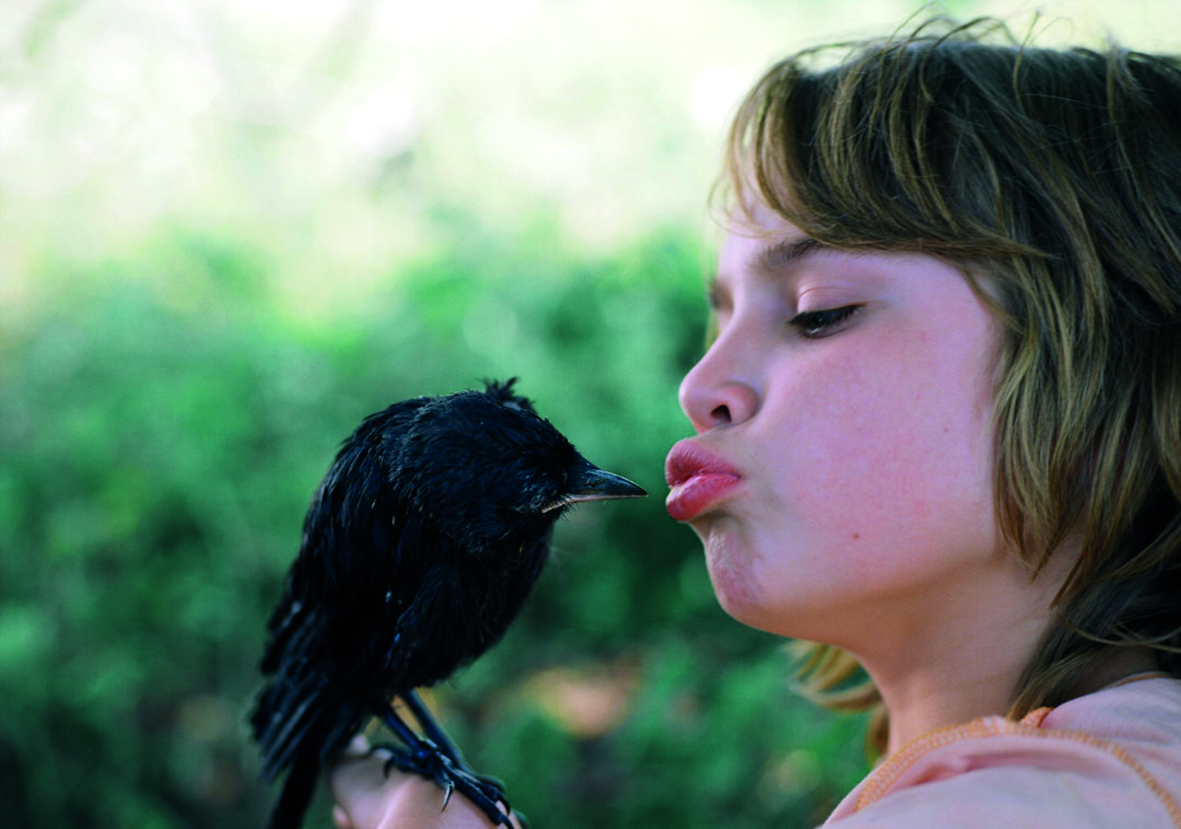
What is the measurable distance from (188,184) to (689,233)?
213 cm

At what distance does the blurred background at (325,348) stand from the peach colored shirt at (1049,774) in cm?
177


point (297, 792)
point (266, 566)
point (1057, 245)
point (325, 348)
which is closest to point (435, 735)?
point (297, 792)

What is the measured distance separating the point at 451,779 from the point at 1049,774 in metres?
0.76

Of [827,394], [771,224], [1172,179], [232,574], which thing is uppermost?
[771,224]

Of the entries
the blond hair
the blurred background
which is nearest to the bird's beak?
the blond hair

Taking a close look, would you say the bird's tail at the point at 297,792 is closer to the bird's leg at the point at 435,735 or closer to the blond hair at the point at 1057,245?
the bird's leg at the point at 435,735

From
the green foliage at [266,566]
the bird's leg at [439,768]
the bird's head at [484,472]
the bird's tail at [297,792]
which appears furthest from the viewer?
the green foliage at [266,566]

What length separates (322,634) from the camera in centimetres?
139

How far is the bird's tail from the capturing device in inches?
55.9

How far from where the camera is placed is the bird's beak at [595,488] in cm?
123

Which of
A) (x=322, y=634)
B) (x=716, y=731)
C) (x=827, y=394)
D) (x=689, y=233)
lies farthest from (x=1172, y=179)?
(x=689, y=233)

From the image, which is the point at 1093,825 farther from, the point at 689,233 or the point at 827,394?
the point at 689,233

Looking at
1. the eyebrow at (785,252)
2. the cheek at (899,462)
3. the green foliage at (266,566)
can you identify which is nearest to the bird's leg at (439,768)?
the cheek at (899,462)

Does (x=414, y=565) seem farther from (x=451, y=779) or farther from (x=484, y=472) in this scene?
(x=451, y=779)
